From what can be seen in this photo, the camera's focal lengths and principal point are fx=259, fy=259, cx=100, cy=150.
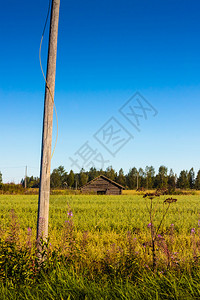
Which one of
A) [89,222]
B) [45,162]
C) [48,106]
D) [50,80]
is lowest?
[89,222]

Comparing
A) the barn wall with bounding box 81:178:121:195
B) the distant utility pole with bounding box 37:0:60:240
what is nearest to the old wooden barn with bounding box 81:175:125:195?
the barn wall with bounding box 81:178:121:195

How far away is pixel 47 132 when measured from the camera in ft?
16.3

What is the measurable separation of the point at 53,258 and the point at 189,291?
79.8 inches

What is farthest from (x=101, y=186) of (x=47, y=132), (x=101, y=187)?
(x=47, y=132)

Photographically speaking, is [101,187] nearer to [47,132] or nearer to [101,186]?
[101,186]

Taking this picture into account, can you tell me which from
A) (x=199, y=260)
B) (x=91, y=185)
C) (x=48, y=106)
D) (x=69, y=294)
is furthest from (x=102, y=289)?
(x=91, y=185)

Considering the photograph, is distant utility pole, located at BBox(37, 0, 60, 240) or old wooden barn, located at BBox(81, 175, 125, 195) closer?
distant utility pole, located at BBox(37, 0, 60, 240)

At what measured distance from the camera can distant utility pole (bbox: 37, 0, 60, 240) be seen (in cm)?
477

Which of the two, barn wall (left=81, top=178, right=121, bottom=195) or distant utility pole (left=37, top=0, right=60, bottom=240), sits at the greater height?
distant utility pole (left=37, top=0, right=60, bottom=240)

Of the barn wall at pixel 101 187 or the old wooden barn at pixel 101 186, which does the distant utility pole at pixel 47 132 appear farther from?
the barn wall at pixel 101 187

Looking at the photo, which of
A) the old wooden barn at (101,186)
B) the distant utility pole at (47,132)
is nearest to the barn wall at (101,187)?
the old wooden barn at (101,186)

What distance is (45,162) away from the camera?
490 centimetres

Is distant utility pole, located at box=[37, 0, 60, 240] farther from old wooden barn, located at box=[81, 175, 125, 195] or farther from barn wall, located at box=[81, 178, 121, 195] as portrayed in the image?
barn wall, located at box=[81, 178, 121, 195]

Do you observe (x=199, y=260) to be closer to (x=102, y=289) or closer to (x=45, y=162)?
(x=102, y=289)
